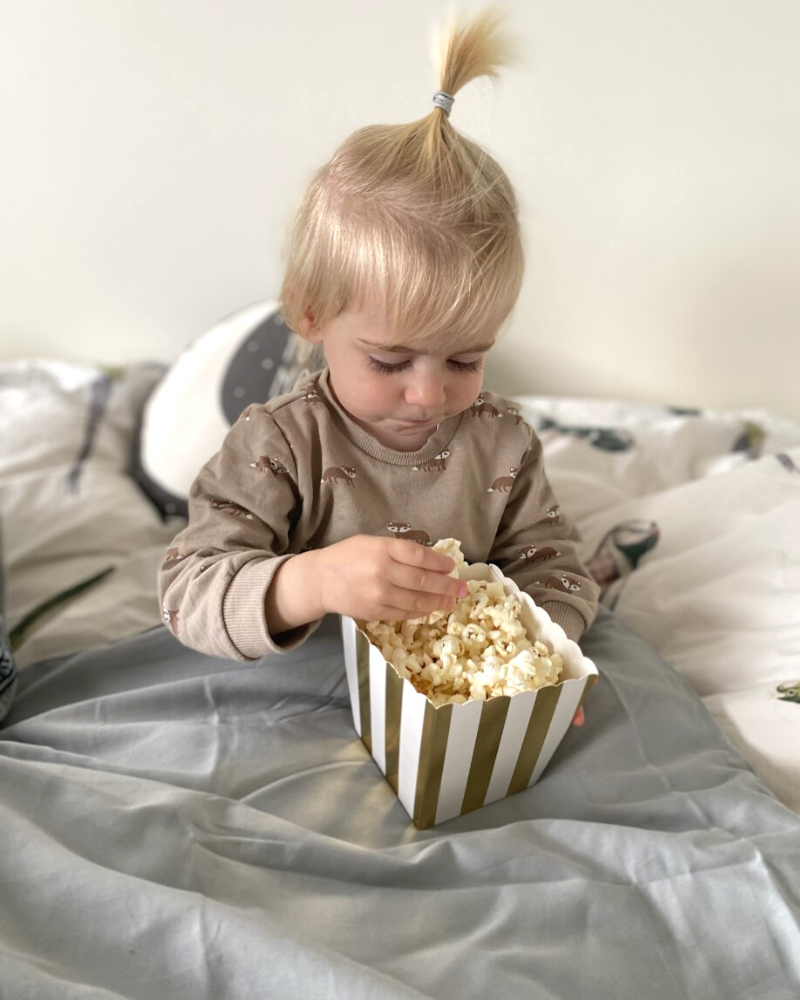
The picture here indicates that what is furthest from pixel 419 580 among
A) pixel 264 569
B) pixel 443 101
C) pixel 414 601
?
pixel 443 101

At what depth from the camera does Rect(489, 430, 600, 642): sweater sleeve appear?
0.80m

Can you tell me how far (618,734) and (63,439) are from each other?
2.86 feet

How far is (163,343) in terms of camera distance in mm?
Answer: 1369

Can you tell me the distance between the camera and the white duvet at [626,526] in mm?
861

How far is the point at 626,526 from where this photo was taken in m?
1.04

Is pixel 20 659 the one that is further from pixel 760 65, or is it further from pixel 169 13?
pixel 760 65

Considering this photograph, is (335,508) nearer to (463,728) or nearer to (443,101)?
(463,728)

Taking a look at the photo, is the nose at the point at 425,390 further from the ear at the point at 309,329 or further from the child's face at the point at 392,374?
the ear at the point at 309,329

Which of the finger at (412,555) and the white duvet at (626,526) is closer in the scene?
the finger at (412,555)

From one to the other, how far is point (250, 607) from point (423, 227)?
0.33 m

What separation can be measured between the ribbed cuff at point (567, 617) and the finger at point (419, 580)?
0.17m

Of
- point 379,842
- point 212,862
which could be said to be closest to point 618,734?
point 379,842

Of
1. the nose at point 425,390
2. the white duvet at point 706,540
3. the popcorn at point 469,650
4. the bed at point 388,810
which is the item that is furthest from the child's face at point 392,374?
the white duvet at point 706,540

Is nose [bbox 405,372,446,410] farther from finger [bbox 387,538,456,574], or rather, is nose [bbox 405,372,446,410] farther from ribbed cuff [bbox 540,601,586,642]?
ribbed cuff [bbox 540,601,586,642]
